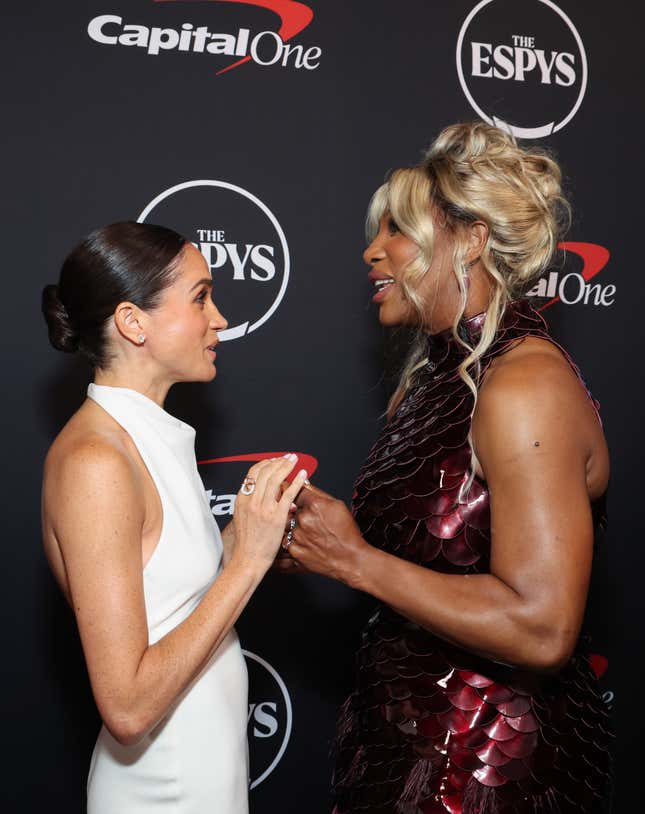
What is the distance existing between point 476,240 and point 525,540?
0.59 meters

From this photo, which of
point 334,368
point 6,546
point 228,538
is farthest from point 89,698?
point 334,368

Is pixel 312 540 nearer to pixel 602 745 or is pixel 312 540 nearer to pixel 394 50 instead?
pixel 602 745

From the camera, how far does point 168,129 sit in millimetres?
2260

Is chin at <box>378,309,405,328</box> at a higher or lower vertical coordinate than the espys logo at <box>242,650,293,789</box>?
higher

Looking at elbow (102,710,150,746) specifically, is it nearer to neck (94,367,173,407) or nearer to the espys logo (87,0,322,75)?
neck (94,367,173,407)

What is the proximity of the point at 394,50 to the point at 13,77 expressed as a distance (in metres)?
1.07

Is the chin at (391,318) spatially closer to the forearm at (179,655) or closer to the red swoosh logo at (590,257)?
the forearm at (179,655)

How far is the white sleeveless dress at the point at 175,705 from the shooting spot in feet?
4.50

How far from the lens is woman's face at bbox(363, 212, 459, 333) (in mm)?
1592

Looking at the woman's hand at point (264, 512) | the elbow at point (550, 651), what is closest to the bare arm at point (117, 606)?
the woman's hand at point (264, 512)

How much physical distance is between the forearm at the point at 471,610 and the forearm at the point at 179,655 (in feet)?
0.74

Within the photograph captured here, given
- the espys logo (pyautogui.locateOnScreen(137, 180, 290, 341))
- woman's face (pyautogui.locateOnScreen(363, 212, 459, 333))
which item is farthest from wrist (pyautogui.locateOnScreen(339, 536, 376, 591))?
the espys logo (pyautogui.locateOnScreen(137, 180, 290, 341))

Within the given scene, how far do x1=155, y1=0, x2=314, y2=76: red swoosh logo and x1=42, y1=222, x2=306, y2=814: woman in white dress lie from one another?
108 centimetres

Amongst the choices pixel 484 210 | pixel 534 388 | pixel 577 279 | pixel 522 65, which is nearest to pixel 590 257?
pixel 577 279
